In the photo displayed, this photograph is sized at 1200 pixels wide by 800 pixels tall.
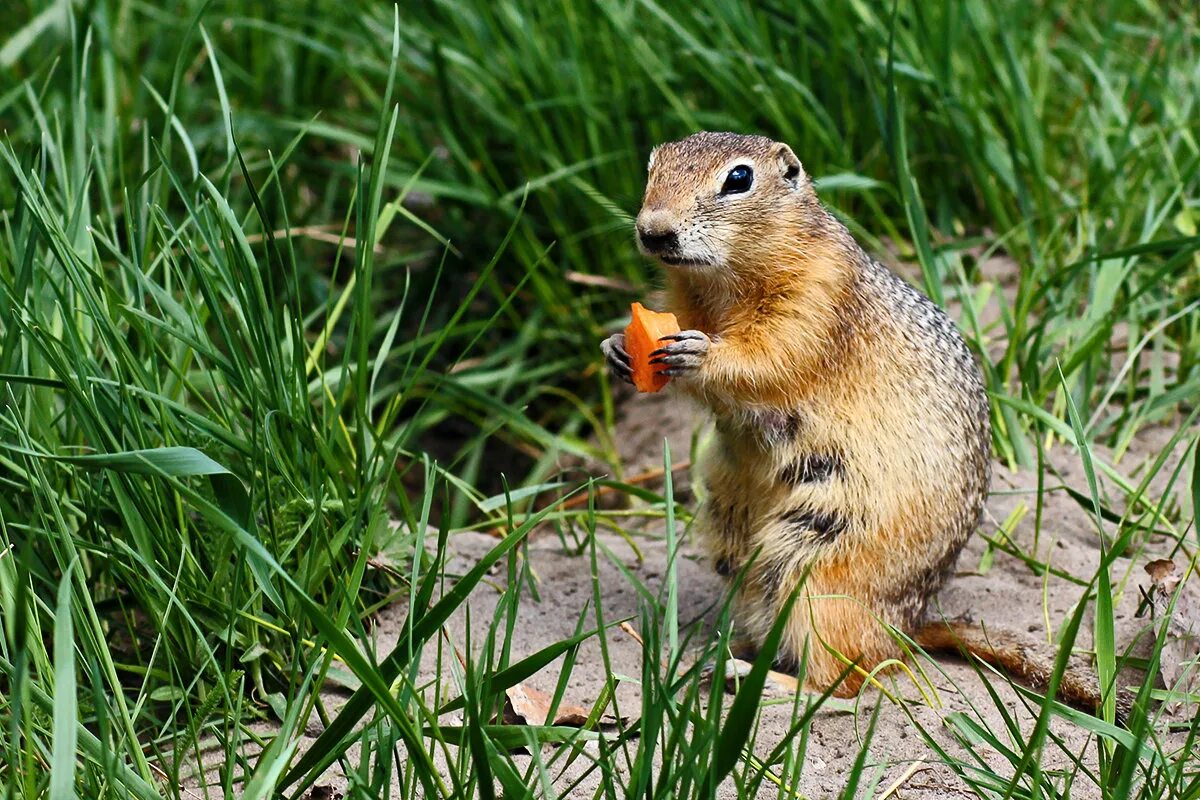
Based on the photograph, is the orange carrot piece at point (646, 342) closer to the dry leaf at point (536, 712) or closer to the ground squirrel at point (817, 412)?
the ground squirrel at point (817, 412)

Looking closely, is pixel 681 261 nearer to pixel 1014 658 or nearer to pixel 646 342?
pixel 646 342

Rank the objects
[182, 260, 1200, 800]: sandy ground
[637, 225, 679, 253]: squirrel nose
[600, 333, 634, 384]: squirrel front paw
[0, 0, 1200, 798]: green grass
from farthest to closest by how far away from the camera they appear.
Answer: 1. [600, 333, 634, 384]: squirrel front paw
2. [637, 225, 679, 253]: squirrel nose
3. [182, 260, 1200, 800]: sandy ground
4. [0, 0, 1200, 798]: green grass

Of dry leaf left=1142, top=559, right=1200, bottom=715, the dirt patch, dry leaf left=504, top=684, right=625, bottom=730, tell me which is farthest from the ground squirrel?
dry leaf left=504, top=684, right=625, bottom=730

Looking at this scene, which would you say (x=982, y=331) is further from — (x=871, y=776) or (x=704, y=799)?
(x=704, y=799)

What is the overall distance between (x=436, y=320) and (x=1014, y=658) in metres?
3.05

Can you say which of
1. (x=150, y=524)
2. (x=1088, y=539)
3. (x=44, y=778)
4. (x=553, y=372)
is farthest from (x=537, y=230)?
(x=44, y=778)

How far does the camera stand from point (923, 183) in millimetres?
5371

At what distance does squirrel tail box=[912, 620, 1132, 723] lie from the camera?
3.22 metres

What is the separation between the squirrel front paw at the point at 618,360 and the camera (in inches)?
142

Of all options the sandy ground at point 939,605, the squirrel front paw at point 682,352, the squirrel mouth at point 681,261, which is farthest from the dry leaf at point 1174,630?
the squirrel mouth at point 681,261

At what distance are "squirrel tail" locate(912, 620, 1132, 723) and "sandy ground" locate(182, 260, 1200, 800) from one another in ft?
0.16

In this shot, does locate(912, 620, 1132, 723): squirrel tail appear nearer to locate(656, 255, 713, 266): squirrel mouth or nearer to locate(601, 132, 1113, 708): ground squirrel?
locate(601, 132, 1113, 708): ground squirrel

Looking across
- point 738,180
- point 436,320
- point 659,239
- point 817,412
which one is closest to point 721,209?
point 738,180

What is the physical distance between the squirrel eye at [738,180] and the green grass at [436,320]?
493mm
